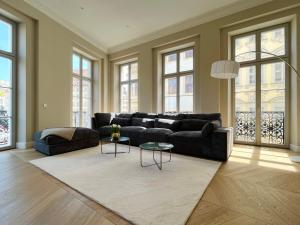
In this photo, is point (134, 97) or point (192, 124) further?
point (134, 97)

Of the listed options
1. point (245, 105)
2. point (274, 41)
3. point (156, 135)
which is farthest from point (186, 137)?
point (274, 41)

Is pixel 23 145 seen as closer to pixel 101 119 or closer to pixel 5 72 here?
pixel 5 72

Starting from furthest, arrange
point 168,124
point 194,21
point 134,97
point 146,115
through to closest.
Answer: point 134,97 < point 146,115 < point 194,21 < point 168,124

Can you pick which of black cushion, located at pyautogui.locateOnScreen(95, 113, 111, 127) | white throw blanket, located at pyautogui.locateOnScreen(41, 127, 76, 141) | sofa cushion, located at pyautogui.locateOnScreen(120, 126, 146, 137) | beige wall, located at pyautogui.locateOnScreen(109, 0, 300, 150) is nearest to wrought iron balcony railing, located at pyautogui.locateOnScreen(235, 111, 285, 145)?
beige wall, located at pyautogui.locateOnScreen(109, 0, 300, 150)

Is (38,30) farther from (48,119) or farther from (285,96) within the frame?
(285,96)

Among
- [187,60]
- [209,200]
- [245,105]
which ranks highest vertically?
[187,60]

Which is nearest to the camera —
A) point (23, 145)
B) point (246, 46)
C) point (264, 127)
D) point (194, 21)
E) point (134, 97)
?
point (23, 145)

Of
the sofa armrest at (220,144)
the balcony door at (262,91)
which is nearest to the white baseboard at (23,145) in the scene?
the sofa armrest at (220,144)

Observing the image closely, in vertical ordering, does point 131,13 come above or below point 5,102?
above

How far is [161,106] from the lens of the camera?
21.3 feet

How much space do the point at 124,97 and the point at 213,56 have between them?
4116 mm

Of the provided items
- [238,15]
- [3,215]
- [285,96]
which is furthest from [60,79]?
[285,96]

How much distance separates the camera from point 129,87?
7438 mm

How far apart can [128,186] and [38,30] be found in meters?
4.97
